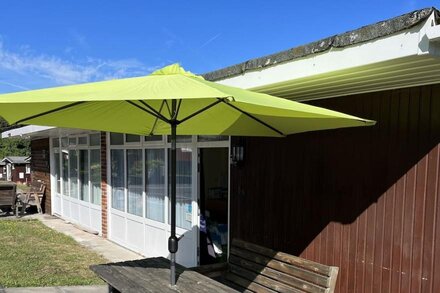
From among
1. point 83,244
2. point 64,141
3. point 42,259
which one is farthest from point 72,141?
point 42,259

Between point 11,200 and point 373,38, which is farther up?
point 373,38

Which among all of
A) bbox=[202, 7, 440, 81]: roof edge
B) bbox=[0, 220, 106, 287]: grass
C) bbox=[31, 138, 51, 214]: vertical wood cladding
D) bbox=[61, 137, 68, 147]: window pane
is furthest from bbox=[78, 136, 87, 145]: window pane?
bbox=[202, 7, 440, 81]: roof edge

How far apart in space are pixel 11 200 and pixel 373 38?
13.0 metres

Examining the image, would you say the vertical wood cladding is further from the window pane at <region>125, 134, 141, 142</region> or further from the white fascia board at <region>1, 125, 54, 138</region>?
the window pane at <region>125, 134, 141, 142</region>

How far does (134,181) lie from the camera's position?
8414 millimetres

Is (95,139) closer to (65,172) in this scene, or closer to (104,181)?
(104,181)

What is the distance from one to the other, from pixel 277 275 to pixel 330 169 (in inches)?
45.3

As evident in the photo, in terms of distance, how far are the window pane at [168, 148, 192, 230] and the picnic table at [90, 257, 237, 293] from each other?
7.07 feet

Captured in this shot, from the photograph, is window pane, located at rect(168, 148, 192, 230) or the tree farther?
the tree

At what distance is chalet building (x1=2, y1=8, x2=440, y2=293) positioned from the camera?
2961mm

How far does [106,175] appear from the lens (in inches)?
373

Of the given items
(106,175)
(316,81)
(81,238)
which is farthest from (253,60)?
(81,238)

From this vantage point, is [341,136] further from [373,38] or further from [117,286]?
[117,286]

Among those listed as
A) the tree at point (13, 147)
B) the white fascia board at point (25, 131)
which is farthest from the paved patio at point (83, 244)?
the tree at point (13, 147)
